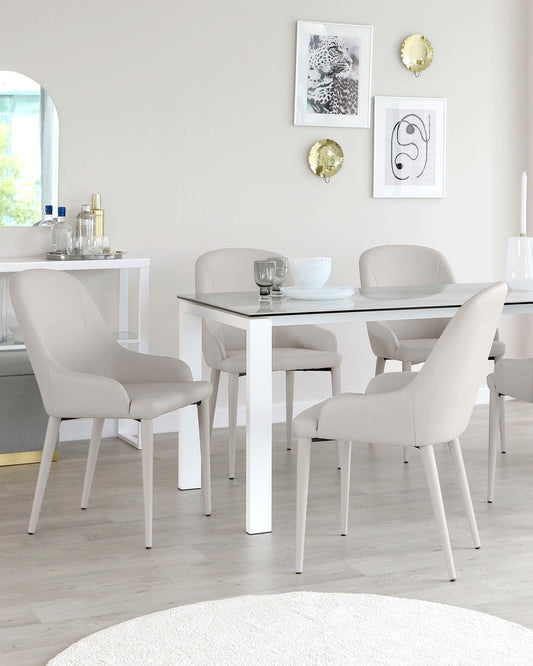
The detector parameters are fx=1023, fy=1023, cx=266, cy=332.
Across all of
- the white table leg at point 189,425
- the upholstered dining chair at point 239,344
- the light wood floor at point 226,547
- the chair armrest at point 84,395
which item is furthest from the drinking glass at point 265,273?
the light wood floor at point 226,547

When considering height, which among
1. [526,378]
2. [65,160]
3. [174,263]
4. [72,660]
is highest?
[65,160]

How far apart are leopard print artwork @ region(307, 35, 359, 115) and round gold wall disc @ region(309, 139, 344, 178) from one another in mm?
162

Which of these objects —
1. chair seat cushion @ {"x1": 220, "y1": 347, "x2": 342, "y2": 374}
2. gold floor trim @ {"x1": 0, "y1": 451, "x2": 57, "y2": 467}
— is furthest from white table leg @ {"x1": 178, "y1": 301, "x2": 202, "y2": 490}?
gold floor trim @ {"x1": 0, "y1": 451, "x2": 57, "y2": 467}

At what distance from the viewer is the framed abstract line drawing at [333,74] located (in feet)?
16.0

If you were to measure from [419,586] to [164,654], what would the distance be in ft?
2.67

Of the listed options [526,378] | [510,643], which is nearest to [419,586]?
[510,643]

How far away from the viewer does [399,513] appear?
137 inches

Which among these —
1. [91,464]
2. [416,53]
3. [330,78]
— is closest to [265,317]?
[91,464]

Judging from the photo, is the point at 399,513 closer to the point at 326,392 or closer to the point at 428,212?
the point at 326,392

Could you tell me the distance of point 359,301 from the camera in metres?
3.46

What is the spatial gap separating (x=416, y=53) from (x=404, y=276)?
4.16 ft

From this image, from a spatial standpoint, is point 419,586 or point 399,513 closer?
point 419,586

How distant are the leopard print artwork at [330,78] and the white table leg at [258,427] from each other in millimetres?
2080

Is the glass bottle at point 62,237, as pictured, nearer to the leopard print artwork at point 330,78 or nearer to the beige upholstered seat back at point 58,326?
the beige upholstered seat back at point 58,326
